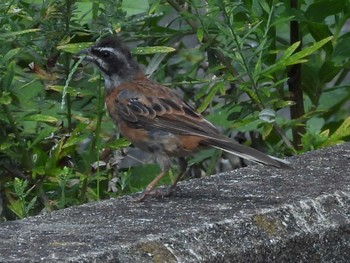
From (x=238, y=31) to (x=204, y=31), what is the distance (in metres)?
0.20

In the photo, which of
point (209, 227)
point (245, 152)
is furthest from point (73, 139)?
point (209, 227)

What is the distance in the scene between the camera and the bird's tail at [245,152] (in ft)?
18.0

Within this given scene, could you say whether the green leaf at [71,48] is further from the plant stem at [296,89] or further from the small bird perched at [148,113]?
the plant stem at [296,89]

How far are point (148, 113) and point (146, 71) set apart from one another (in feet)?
2.66

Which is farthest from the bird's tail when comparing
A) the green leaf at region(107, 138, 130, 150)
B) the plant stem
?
the plant stem

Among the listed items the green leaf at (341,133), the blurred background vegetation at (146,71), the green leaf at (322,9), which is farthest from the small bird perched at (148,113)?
the green leaf at (322,9)

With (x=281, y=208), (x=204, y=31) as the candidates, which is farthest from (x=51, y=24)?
(x=281, y=208)

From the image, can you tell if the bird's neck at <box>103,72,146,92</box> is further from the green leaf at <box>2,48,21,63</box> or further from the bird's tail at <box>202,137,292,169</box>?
the bird's tail at <box>202,137,292,169</box>

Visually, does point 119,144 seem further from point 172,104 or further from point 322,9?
point 322,9

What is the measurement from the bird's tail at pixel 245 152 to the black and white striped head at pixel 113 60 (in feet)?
2.85

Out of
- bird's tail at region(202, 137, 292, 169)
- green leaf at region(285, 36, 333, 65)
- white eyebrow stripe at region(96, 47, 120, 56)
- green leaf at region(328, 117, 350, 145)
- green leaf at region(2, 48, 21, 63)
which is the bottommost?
green leaf at region(328, 117, 350, 145)

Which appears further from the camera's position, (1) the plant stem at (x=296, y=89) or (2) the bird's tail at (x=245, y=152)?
(1) the plant stem at (x=296, y=89)

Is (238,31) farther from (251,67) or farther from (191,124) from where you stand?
(191,124)

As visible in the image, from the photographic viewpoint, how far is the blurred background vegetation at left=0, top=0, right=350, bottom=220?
6402 millimetres
